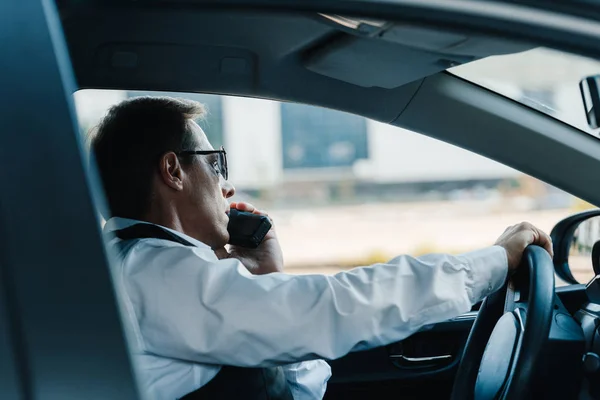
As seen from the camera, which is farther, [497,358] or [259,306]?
[497,358]

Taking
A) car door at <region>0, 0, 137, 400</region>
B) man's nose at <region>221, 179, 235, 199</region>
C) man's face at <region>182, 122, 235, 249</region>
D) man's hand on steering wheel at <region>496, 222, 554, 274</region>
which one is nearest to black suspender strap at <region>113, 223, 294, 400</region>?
man's face at <region>182, 122, 235, 249</region>

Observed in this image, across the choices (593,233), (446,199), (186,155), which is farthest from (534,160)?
(446,199)

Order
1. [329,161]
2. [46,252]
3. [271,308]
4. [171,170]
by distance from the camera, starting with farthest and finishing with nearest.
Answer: [329,161]
[171,170]
[271,308]
[46,252]

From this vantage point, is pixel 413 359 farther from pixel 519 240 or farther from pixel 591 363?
pixel 519 240

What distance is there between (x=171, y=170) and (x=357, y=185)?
46.8 feet

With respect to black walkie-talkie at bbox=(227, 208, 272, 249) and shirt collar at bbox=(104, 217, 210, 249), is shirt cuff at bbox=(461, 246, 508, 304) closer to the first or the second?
shirt collar at bbox=(104, 217, 210, 249)

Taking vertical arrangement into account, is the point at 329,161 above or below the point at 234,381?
below

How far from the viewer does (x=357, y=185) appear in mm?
16156

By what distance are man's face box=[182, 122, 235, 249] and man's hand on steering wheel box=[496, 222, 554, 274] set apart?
2.15ft

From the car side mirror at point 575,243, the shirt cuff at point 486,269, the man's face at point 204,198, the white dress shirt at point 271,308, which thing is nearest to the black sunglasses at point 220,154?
the man's face at point 204,198

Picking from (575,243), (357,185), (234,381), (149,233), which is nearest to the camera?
(234,381)

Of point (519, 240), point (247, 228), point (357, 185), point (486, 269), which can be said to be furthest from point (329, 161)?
point (486, 269)

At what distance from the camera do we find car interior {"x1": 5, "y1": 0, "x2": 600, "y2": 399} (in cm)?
104

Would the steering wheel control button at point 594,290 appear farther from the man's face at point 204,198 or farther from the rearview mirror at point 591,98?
the man's face at point 204,198
